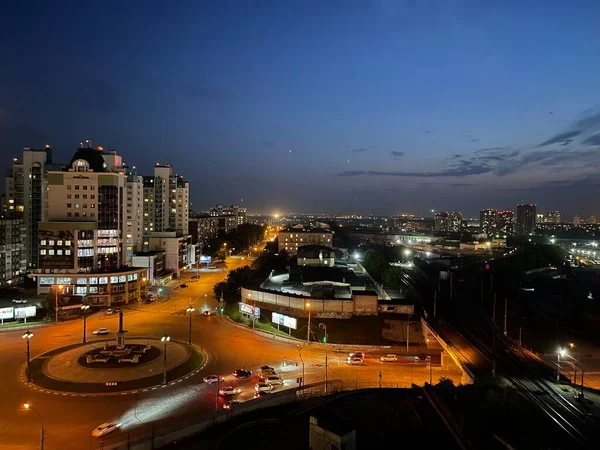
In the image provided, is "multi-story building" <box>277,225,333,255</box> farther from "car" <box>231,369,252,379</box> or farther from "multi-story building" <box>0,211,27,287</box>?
"car" <box>231,369,252,379</box>

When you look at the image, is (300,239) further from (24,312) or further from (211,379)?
(211,379)

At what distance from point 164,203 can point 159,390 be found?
181 feet

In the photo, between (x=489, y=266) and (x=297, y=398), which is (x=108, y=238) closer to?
(x=297, y=398)

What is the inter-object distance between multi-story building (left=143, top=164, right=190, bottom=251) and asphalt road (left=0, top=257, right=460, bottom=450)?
29695 mm

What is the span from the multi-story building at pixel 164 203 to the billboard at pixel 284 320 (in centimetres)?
3615

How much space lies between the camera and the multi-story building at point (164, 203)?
70.4 metres

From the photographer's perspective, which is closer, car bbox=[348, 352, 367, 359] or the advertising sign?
car bbox=[348, 352, 367, 359]

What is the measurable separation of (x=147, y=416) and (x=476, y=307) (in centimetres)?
3965

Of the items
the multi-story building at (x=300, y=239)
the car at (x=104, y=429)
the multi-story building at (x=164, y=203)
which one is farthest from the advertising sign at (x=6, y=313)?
the multi-story building at (x=300, y=239)

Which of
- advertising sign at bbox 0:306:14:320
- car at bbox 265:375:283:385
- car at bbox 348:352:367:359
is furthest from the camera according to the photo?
advertising sign at bbox 0:306:14:320

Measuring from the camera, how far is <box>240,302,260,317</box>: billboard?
3747 centimetres

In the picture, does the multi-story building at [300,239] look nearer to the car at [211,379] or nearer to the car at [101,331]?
the car at [101,331]

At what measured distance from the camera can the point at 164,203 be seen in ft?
241

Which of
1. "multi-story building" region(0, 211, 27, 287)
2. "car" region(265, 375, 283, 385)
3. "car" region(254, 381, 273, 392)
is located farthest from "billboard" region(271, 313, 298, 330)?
"multi-story building" region(0, 211, 27, 287)
